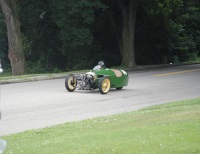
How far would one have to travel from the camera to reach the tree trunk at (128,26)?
34.5 metres

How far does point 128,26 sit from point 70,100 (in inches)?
750

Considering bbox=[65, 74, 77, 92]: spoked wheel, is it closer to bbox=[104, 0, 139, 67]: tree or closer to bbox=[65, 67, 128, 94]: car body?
bbox=[65, 67, 128, 94]: car body

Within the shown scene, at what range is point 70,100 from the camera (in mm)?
16609

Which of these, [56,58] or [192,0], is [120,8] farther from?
[56,58]

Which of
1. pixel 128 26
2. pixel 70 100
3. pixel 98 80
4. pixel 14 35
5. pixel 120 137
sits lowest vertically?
pixel 70 100

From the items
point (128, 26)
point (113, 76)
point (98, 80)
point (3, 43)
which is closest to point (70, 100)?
point (98, 80)

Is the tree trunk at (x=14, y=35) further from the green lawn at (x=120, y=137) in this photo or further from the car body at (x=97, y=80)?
the green lawn at (x=120, y=137)

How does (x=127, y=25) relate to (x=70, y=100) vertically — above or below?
above

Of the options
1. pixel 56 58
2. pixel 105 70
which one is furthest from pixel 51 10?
pixel 105 70

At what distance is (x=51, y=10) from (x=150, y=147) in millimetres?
30540

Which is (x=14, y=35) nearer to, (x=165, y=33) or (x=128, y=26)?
(x=128, y=26)

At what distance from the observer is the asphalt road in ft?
42.3

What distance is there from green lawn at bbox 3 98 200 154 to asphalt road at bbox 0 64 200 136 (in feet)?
5.23

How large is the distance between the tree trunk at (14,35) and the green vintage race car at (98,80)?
1246cm
